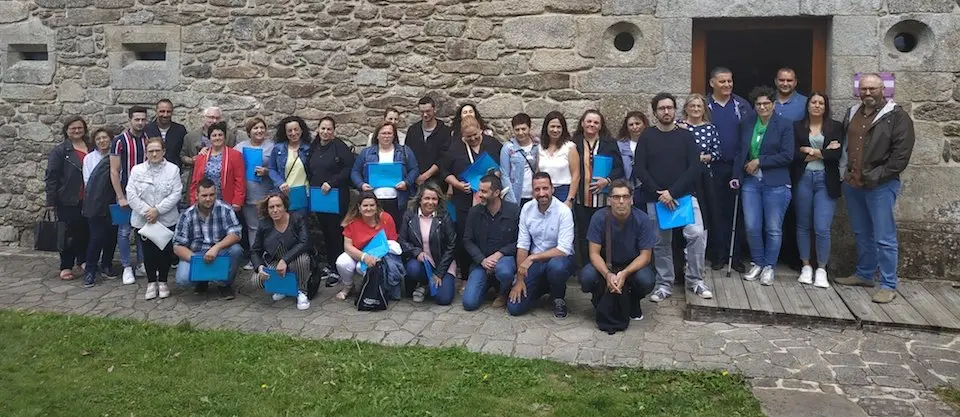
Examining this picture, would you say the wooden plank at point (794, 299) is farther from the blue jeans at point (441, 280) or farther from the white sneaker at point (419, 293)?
the white sneaker at point (419, 293)

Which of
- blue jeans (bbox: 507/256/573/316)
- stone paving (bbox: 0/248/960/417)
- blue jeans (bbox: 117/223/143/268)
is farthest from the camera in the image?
blue jeans (bbox: 117/223/143/268)

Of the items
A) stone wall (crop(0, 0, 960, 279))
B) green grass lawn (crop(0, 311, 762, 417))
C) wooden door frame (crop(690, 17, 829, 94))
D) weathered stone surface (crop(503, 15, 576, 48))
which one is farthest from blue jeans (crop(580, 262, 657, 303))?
weathered stone surface (crop(503, 15, 576, 48))

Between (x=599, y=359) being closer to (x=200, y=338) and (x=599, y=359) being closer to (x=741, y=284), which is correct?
→ (x=741, y=284)

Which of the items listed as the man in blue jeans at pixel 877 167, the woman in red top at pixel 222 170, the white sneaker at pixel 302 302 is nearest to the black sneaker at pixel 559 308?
the white sneaker at pixel 302 302

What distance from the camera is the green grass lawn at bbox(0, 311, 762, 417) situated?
3.68 meters

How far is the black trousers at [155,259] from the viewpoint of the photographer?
5918 millimetres

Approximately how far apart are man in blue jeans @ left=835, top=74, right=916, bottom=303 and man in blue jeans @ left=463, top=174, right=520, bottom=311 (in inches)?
103

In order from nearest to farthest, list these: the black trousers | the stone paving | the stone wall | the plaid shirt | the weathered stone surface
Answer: the stone paving → the plaid shirt → the black trousers → the stone wall → the weathered stone surface

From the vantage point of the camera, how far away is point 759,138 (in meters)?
5.67

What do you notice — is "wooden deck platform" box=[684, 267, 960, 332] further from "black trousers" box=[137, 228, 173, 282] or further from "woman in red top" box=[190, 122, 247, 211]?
"black trousers" box=[137, 228, 173, 282]

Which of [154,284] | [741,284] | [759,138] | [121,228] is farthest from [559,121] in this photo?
[121,228]

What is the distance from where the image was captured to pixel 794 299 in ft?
17.5

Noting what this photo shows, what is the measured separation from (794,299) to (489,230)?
2.35 m

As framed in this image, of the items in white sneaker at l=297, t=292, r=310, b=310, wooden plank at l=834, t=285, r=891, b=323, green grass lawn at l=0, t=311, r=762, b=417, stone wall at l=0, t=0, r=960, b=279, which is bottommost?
green grass lawn at l=0, t=311, r=762, b=417
